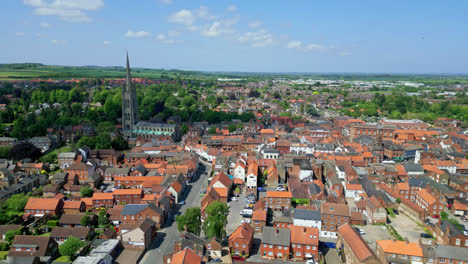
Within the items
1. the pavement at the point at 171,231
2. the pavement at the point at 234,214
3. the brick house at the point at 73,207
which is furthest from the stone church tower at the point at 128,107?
the pavement at the point at 234,214

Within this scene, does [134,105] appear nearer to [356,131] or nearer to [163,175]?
[163,175]

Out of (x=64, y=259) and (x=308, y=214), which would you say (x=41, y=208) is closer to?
(x=64, y=259)

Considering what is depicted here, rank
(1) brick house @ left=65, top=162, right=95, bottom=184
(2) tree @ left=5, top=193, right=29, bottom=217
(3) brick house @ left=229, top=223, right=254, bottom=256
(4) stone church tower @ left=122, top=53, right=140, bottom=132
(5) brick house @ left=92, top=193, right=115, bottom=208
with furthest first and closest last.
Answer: (4) stone church tower @ left=122, top=53, right=140, bottom=132
(1) brick house @ left=65, top=162, right=95, bottom=184
(5) brick house @ left=92, top=193, right=115, bottom=208
(2) tree @ left=5, top=193, right=29, bottom=217
(3) brick house @ left=229, top=223, right=254, bottom=256

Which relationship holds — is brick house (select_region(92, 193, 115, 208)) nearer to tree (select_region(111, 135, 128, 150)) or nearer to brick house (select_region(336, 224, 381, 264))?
tree (select_region(111, 135, 128, 150))

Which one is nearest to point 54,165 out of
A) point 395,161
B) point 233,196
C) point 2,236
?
point 2,236

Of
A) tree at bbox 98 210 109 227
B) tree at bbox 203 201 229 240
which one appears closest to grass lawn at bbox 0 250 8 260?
tree at bbox 98 210 109 227

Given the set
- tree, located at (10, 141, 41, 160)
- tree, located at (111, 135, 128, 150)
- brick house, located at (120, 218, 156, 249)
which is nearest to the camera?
brick house, located at (120, 218, 156, 249)

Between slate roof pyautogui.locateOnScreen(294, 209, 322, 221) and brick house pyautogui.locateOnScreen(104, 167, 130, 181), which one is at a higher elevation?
slate roof pyautogui.locateOnScreen(294, 209, 322, 221)

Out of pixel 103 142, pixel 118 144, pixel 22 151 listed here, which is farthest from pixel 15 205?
pixel 118 144
